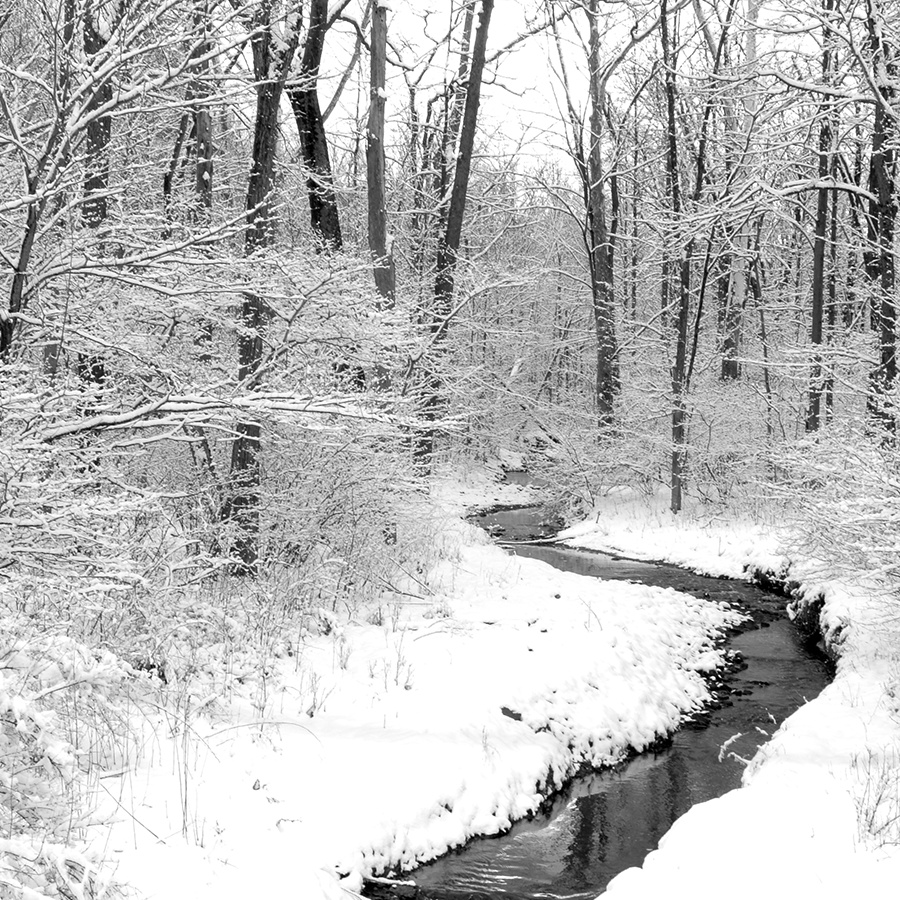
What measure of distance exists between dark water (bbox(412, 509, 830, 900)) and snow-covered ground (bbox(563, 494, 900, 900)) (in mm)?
475

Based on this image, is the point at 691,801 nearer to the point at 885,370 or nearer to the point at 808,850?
the point at 808,850

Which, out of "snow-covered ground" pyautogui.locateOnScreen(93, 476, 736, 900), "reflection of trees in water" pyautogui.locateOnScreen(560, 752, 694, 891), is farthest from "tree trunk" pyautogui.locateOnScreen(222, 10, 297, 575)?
"reflection of trees in water" pyautogui.locateOnScreen(560, 752, 694, 891)

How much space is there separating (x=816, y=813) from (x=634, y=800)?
170cm

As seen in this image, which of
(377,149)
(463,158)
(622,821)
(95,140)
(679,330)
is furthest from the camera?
(679,330)

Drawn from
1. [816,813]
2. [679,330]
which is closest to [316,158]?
[816,813]

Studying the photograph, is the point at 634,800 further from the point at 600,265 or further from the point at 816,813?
the point at 600,265

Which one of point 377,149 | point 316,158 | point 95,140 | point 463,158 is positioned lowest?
point 95,140

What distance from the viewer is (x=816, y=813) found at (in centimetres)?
509

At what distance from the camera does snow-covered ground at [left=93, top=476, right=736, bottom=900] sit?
4.53m

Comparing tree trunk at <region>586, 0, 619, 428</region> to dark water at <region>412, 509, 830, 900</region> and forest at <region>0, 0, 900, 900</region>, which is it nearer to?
forest at <region>0, 0, 900, 900</region>

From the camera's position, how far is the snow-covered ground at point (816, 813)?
4.33 metres

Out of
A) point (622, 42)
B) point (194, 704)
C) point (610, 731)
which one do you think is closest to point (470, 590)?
point (610, 731)

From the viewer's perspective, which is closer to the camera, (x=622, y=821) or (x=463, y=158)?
(x=622, y=821)

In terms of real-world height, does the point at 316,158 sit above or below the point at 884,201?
above
